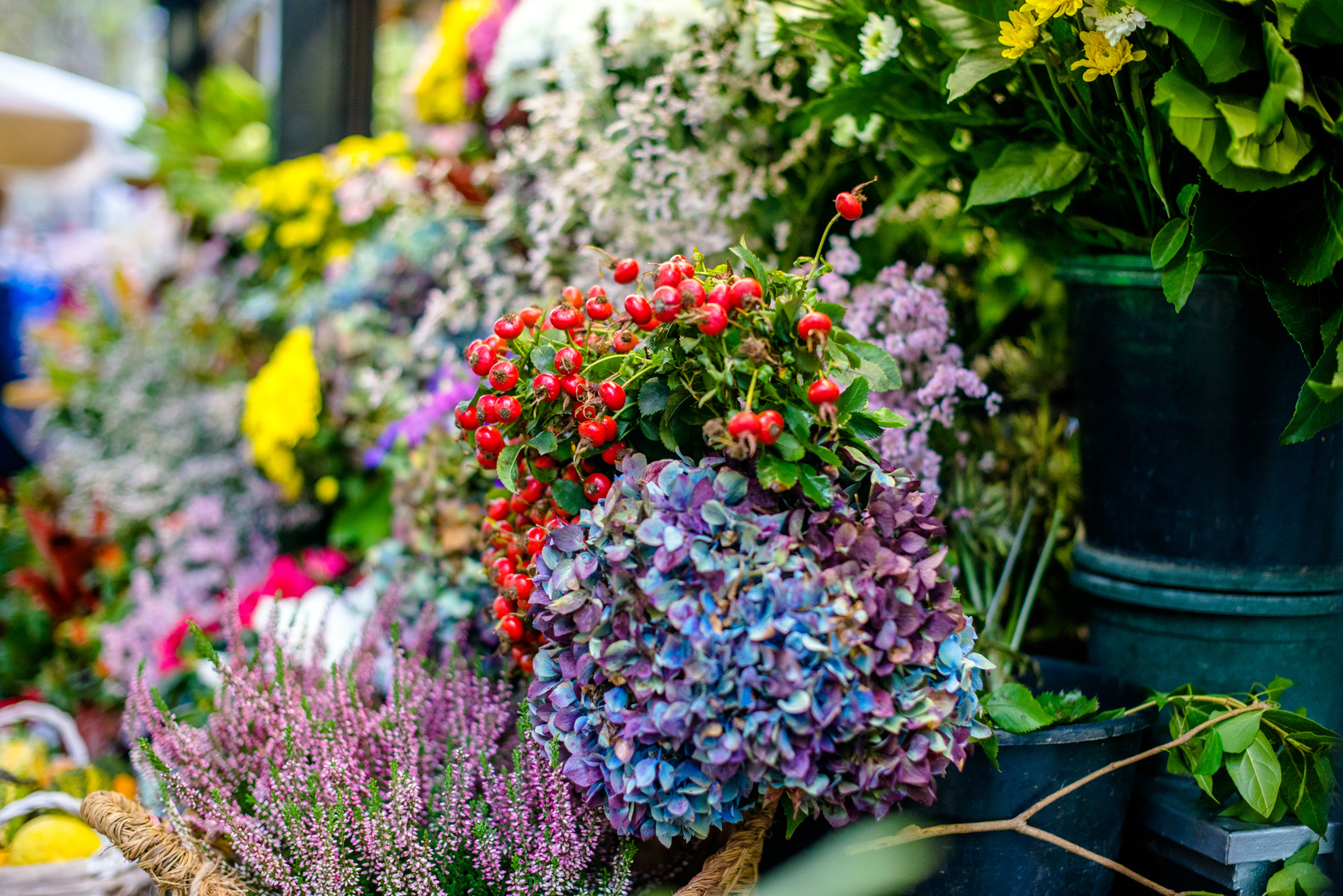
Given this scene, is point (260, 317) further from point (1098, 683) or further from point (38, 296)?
point (38, 296)

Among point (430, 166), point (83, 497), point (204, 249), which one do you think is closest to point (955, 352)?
point (430, 166)

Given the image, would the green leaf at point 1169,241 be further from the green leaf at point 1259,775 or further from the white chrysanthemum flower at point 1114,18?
the green leaf at point 1259,775

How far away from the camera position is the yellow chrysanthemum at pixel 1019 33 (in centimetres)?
95

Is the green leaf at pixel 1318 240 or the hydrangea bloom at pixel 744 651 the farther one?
the green leaf at pixel 1318 240

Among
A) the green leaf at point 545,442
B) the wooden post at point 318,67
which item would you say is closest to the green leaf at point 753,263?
the green leaf at point 545,442

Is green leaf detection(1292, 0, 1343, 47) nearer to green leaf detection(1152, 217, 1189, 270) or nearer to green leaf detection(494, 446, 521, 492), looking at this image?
green leaf detection(1152, 217, 1189, 270)

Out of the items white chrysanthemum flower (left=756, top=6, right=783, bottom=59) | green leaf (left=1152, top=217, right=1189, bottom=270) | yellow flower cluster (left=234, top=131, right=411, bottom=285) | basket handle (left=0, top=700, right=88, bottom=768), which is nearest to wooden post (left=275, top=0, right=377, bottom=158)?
yellow flower cluster (left=234, top=131, right=411, bottom=285)

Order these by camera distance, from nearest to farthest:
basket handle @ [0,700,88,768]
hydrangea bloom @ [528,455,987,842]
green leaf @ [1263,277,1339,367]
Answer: hydrangea bloom @ [528,455,987,842]
green leaf @ [1263,277,1339,367]
basket handle @ [0,700,88,768]

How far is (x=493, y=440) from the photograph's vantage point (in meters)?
0.91

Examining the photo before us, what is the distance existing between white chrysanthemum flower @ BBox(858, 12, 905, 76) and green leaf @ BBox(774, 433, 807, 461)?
0.52 meters

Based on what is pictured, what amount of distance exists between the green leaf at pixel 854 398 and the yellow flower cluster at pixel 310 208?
6.03 ft

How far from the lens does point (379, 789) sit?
1.05 meters

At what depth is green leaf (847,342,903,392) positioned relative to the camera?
91 cm

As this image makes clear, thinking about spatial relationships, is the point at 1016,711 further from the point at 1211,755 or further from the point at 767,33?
the point at 767,33
